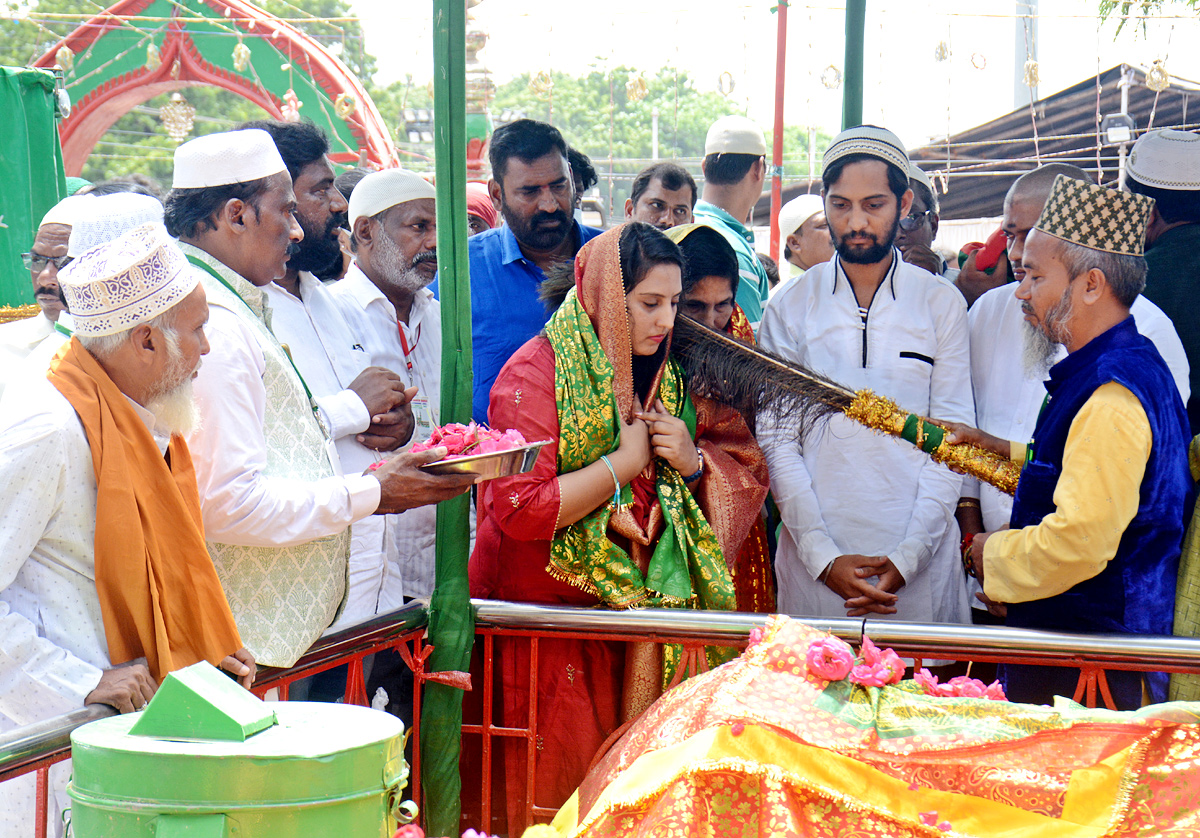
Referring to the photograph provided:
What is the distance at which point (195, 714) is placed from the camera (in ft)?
4.89

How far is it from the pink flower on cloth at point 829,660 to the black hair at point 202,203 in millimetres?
1711

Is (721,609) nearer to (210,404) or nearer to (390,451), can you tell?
(390,451)

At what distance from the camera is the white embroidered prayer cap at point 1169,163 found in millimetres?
3521

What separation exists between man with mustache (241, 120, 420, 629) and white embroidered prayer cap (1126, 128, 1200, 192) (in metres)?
2.45

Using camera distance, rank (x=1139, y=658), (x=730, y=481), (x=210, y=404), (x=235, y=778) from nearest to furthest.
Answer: (x=235, y=778), (x=210, y=404), (x=1139, y=658), (x=730, y=481)

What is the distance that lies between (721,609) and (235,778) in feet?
5.93

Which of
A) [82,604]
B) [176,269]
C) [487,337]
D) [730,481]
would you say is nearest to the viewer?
[82,604]

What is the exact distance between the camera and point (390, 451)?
3422mm

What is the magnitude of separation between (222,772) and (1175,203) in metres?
3.33

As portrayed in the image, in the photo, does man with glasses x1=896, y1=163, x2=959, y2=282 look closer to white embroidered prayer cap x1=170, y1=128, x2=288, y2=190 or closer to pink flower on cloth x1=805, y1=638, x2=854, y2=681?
pink flower on cloth x1=805, y1=638, x2=854, y2=681

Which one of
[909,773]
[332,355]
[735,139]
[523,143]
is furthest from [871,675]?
[735,139]

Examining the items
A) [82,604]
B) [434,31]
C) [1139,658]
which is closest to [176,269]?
[82,604]

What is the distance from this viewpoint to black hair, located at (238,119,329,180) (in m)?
3.67

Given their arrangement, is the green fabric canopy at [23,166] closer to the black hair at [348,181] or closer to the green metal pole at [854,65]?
the black hair at [348,181]
